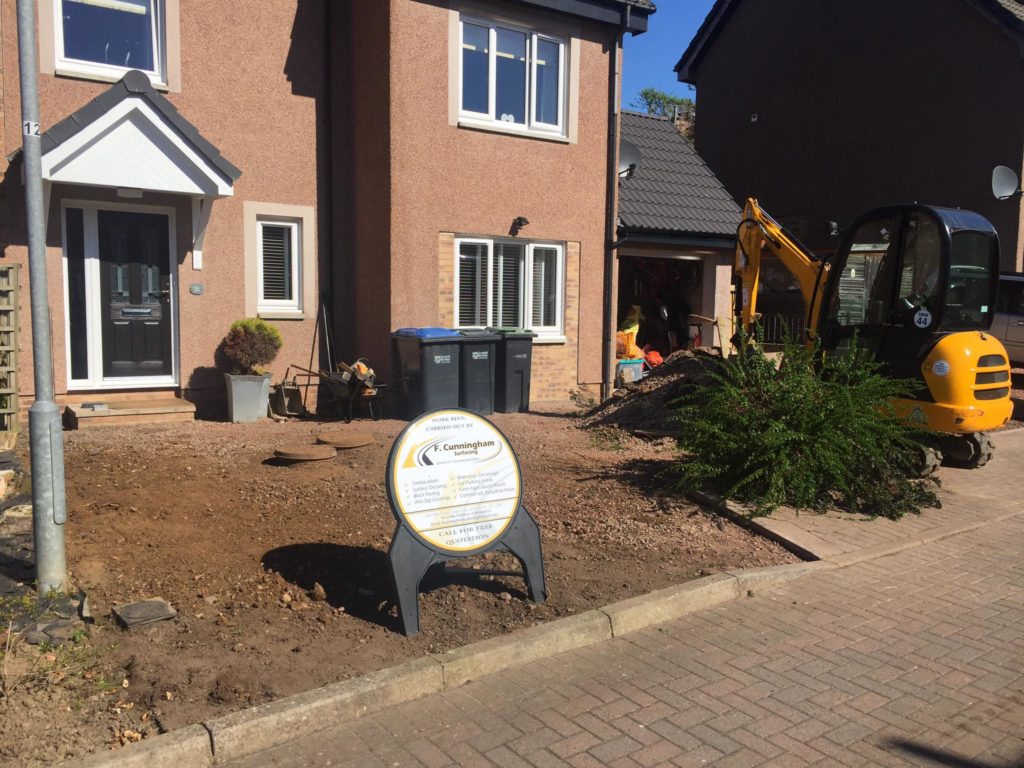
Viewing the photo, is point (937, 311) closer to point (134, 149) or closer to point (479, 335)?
point (479, 335)

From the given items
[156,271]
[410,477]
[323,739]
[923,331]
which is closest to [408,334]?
[156,271]

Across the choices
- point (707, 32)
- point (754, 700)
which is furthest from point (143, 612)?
point (707, 32)

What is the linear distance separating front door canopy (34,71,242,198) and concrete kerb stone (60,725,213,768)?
768 cm

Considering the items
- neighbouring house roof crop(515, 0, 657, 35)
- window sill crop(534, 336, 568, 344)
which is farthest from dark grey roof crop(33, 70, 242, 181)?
neighbouring house roof crop(515, 0, 657, 35)

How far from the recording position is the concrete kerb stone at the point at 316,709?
11.8 feet

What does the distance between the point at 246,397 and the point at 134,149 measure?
311 centimetres

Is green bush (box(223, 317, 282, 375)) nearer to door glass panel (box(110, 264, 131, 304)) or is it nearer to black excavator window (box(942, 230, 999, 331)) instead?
door glass panel (box(110, 264, 131, 304))

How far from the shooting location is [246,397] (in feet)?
35.7

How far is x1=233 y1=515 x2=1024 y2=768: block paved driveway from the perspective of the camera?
3689 mm

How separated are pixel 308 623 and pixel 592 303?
9.46 metres

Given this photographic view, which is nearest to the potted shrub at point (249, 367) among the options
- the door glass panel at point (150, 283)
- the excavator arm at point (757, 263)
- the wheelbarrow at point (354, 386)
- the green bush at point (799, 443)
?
the wheelbarrow at point (354, 386)

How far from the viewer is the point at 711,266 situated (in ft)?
52.9

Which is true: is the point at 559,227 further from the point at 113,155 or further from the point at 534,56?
the point at 113,155

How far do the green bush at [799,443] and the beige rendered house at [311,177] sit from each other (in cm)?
539
